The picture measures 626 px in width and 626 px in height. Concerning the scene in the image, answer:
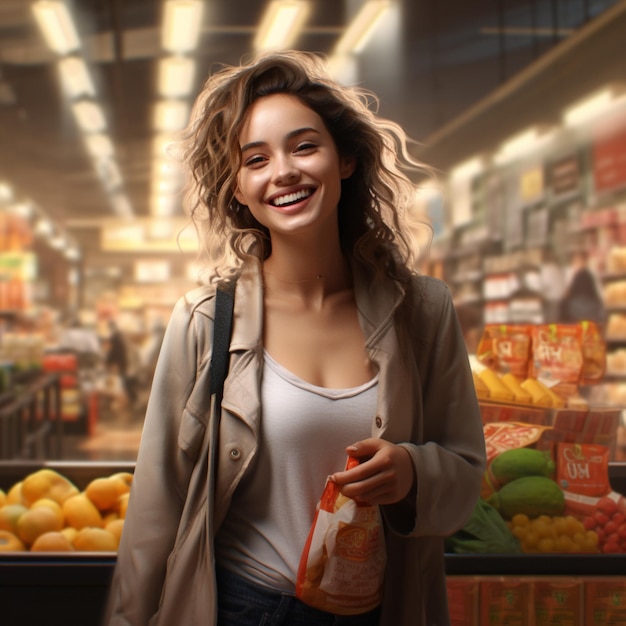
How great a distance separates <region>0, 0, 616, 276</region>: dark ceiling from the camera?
21.3ft

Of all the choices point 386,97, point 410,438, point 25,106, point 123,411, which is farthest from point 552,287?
point 410,438

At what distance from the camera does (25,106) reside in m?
7.42

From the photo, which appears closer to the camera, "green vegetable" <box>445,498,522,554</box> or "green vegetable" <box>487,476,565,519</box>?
"green vegetable" <box>445,498,522,554</box>

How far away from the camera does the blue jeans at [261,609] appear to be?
1398mm

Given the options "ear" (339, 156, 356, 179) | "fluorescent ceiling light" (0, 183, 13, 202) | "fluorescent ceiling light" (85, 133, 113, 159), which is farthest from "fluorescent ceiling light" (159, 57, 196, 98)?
"ear" (339, 156, 356, 179)

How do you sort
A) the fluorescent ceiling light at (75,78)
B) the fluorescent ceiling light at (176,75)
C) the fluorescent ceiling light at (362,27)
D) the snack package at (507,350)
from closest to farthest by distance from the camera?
the snack package at (507,350)
the fluorescent ceiling light at (362,27)
the fluorescent ceiling light at (176,75)
the fluorescent ceiling light at (75,78)

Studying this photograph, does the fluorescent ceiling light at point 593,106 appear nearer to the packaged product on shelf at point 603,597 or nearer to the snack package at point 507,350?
the snack package at point 507,350

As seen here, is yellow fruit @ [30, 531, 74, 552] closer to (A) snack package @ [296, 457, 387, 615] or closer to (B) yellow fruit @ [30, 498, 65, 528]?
(B) yellow fruit @ [30, 498, 65, 528]

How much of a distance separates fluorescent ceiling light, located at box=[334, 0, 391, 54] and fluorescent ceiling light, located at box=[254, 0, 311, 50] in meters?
0.36

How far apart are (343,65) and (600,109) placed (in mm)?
2595

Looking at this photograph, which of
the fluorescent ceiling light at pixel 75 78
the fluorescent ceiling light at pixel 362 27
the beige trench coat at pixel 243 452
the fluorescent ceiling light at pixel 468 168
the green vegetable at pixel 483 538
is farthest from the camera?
the fluorescent ceiling light at pixel 468 168

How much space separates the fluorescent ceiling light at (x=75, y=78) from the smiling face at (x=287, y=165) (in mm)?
5804

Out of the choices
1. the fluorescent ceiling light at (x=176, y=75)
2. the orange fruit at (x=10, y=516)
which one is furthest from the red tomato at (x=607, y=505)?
the fluorescent ceiling light at (x=176, y=75)

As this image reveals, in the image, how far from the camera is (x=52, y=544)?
216 cm
